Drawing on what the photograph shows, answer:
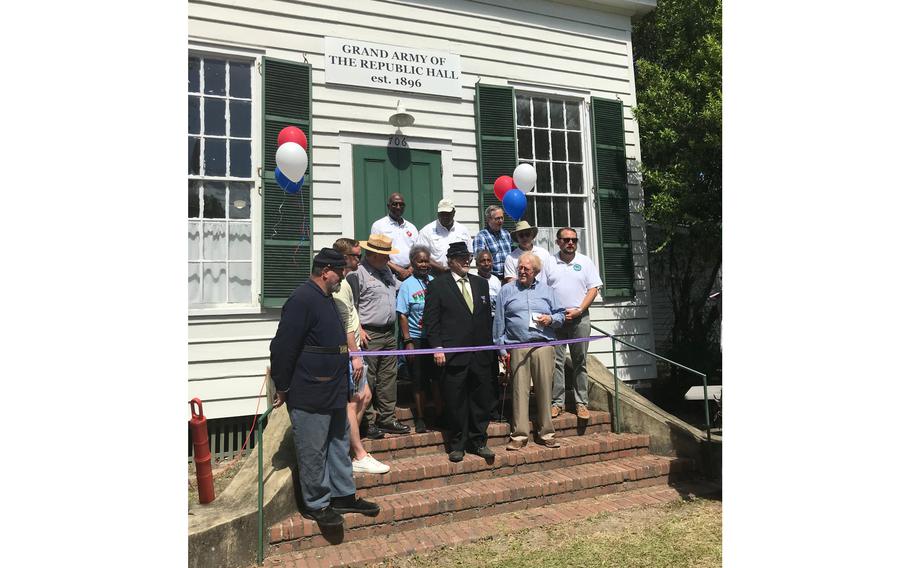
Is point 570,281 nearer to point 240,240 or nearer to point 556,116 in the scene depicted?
A: point 556,116

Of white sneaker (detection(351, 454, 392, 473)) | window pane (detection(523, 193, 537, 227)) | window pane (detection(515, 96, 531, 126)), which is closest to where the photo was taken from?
white sneaker (detection(351, 454, 392, 473))

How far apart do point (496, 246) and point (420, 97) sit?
2.24 m

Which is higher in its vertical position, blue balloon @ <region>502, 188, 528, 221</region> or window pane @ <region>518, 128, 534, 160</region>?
window pane @ <region>518, 128, 534, 160</region>

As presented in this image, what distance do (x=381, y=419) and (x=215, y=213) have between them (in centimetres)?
293

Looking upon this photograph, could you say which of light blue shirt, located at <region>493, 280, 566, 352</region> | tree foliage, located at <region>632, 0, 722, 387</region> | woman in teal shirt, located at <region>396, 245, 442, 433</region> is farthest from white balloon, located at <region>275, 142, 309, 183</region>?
tree foliage, located at <region>632, 0, 722, 387</region>

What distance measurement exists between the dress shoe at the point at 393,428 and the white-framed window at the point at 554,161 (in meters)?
3.59

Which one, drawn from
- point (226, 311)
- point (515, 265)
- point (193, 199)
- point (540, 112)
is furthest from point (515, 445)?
point (540, 112)

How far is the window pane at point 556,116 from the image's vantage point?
836cm

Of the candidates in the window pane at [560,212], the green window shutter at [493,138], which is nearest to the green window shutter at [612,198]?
the window pane at [560,212]

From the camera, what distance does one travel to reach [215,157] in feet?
21.4

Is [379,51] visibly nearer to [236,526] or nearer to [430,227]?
[430,227]

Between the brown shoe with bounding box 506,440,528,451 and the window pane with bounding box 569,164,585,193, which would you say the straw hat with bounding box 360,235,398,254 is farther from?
the window pane with bounding box 569,164,585,193

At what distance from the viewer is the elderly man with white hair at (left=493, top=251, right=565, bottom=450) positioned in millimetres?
5500

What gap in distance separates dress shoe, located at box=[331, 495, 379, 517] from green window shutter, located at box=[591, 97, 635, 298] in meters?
4.85
